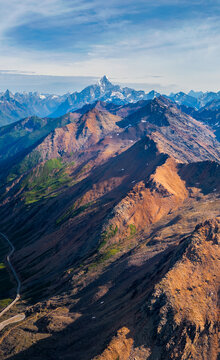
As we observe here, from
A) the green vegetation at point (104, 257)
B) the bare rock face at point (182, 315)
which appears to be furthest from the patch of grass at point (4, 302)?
the bare rock face at point (182, 315)

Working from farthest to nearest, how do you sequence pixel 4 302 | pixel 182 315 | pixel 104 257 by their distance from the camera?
pixel 4 302, pixel 104 257, pixel 182 315

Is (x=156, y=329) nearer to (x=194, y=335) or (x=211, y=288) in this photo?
(x=194, y=335)

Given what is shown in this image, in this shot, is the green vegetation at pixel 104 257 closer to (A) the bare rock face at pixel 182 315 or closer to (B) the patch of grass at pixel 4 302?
(B) the patch of grass at pixel 4 302

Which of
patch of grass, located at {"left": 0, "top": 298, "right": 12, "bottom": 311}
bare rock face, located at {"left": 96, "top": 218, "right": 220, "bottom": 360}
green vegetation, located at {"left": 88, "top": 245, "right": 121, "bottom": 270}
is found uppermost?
bare rock face, located at {"left": 96, "top": 218, "right": 220, "bottom": 360}

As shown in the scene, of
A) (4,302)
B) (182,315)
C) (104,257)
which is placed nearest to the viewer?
(182,315)

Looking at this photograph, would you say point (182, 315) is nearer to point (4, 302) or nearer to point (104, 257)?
point (104, 257)

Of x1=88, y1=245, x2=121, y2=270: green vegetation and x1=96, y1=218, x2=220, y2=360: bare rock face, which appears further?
x1=88, y1=245, x2=121, y2=270: green vegetation

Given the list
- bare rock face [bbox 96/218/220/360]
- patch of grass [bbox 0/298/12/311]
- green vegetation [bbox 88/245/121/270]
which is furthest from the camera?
patch of grass [bbox 0/298/12/311]

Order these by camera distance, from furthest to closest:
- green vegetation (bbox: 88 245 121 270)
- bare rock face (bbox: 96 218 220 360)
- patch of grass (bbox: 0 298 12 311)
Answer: patch of grass (bbox: 0 298 12 311)
green vegetation (bbox: 88 245 121 270)
bare rock face (bbox: 96 218 220 360)

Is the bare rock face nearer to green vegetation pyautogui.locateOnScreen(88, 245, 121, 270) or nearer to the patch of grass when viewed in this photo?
green vegetation pyautogui.locateOnScreen(88, 245, 121, 270)

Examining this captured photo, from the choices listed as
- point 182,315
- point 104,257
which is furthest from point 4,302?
point 182,315

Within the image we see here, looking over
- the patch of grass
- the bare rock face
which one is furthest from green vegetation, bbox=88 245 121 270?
the bare rock face

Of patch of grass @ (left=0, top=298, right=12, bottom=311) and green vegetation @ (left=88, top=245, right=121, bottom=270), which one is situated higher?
green vegetation @ (left=88, top=245, right=121, bottom=270)

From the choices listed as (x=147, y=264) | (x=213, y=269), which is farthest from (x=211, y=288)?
(x=147, y=264)
